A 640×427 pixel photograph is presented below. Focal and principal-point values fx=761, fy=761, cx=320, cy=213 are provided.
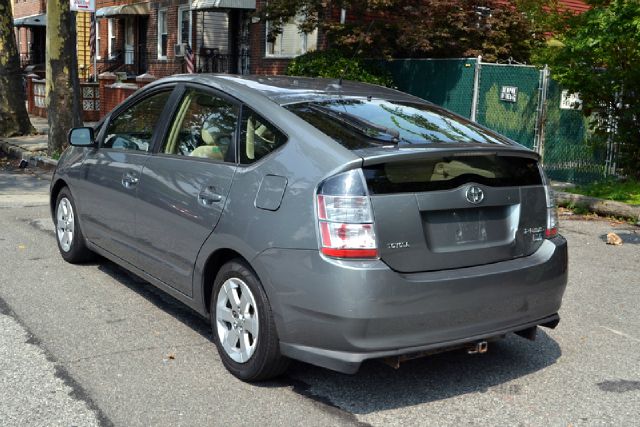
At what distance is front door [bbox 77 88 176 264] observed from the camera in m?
5.34

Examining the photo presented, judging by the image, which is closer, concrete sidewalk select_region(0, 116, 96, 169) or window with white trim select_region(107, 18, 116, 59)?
concrete sidewalk select_region(0, 116, 96, 169)

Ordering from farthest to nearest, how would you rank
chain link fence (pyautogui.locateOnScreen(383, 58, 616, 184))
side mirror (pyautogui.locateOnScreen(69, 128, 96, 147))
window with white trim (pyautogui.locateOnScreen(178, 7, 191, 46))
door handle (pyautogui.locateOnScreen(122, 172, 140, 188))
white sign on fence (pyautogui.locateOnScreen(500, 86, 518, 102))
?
window with white trim (pyautogui.locateOnScreen(178, 7, 191, 46))
white sign on fence (pyautogui.locateOnScreen(500, 86, 518, 102))
chain link fence (pyautogui.locateOnScreen(383, 58, 616, 184))
side mirror (pyautogui.locateOnScreen(69, 128, 96, 147))
door handle (pyautogui.locateOnScreen(122, 172, 140, 188))

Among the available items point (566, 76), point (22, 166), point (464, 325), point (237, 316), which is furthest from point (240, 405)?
point (22, 166)

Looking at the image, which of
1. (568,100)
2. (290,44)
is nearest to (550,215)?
(568,100)

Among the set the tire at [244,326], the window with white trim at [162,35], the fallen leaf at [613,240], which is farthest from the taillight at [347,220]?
the window with white trim at [162,35]

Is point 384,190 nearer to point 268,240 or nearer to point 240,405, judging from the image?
point 268,240

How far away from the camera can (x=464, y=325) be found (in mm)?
3900

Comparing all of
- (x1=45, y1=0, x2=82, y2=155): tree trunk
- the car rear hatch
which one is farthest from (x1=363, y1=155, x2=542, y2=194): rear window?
(x1=45, y1=0, x2=82, y2=155): tree trunk

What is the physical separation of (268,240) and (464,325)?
1.10m

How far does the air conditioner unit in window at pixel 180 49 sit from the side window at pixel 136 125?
19548mm

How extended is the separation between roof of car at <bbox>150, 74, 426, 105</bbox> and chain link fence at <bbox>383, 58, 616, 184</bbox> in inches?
285

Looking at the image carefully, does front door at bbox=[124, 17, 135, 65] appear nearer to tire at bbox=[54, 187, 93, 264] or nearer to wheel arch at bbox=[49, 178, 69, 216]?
wheel arch at bbox=[49, 178, 69, 216]

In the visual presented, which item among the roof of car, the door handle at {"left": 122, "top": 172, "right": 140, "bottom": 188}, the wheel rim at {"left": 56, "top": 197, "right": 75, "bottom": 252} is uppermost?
the roof of car

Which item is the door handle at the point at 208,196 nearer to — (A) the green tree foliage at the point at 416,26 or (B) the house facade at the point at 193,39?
(A) the green tree foliage at the point at 416,26
